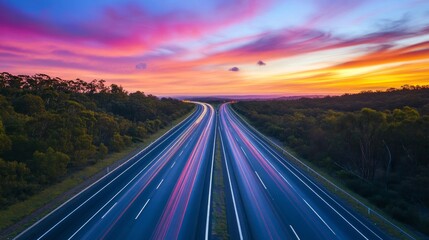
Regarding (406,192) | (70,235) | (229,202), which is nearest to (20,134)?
(70,235)

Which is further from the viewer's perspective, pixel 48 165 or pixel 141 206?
pixel 48 165

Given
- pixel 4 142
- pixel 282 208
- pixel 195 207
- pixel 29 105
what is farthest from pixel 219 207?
pixel 29 105

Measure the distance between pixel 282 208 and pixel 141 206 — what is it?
1129 centimetres

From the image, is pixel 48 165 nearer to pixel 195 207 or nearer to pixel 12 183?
pixel 12 183

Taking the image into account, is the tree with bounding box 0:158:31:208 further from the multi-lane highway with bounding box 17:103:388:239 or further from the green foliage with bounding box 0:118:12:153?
the multi-lane highway with bounding box 17:103:388:239

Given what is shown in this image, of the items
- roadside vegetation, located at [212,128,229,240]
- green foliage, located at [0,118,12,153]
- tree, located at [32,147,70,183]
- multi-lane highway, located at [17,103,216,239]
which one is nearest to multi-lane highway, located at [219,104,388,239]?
roadside vegetation, located at [212,128,229,240]

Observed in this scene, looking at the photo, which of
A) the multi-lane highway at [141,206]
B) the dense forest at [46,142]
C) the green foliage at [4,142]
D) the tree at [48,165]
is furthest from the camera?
the tree at [48,165]

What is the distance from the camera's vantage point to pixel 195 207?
24391 mm

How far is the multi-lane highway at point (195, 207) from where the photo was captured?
19.9 m

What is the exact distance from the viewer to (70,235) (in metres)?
19.1

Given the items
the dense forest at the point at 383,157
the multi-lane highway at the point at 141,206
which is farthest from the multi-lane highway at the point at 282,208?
the dense forest at the point at 383,157

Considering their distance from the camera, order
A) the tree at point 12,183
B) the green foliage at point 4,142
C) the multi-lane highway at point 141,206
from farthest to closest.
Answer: the green foliage at point 4,142 → the tree at point 12,183 → the multi-lane highway at point 141,206

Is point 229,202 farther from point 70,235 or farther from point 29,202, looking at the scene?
point 29,202

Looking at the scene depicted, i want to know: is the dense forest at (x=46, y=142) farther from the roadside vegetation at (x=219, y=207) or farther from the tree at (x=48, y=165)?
the roadside vegetation at (x=219, y=207)
